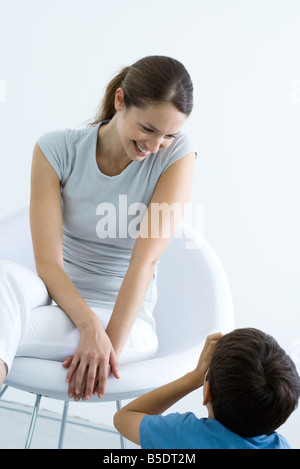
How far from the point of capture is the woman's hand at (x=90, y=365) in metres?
1.17

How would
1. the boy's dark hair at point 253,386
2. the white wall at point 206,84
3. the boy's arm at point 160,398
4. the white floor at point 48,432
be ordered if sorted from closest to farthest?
the boy's dark hair at point 253,386, the boy's arm at point 160,398, the white floor at point 48,432, the white wall at point 206,84

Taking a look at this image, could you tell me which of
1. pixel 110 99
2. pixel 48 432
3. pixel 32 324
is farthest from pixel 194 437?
pixel 48 432

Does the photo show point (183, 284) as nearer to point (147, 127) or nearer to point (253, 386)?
point (147, 127)

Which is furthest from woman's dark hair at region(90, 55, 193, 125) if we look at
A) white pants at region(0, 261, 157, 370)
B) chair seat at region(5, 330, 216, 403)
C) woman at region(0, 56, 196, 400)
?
chair seat at region(5, 330, 216, 403)

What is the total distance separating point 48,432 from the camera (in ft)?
6.72

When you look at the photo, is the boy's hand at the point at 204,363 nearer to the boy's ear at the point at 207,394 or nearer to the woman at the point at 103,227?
the boy's ear at the point at 207,394

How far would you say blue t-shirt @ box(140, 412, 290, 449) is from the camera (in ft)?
2.98

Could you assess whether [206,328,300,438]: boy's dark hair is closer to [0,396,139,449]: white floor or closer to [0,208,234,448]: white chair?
[0,208,234,448]: white chair

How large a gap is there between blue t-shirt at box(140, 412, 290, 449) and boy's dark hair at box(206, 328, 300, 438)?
0.01 meters

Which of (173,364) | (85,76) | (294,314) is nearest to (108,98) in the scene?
(173,364)

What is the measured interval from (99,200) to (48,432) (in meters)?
0.96

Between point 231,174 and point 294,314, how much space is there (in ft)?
1.94

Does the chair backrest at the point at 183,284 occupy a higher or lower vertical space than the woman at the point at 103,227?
lower

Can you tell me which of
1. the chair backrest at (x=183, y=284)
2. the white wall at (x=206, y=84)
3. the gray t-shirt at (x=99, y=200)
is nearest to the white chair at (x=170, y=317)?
the chair backrest at (x=183, y=284)
